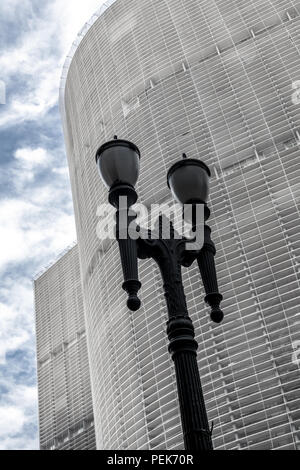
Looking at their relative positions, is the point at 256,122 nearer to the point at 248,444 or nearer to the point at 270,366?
the point at 270,366

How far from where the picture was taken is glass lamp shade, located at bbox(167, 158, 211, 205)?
6.20 m

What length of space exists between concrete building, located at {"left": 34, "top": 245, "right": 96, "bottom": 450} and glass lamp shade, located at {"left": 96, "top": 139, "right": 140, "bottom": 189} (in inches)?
1370

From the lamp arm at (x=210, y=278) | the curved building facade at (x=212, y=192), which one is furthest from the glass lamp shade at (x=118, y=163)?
the curved building facade at (x=212, y=192)

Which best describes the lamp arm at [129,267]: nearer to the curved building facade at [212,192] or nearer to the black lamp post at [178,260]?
the black lamp post at [178,260]

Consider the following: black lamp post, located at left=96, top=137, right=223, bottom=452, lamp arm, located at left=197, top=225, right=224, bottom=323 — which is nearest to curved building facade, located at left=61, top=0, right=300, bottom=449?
lamp arm, located at left=197, top=225, right=224, bottom=323

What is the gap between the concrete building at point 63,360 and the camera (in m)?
41.9

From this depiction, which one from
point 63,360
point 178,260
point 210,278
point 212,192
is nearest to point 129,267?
point 178,260

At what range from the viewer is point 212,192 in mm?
24391

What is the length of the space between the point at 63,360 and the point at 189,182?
38756 mm

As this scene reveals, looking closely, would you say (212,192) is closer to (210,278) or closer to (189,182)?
(189,182)

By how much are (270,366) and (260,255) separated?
3.53m

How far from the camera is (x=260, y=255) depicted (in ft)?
72.6

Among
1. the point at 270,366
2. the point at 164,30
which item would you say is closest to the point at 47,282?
the point at 164,30
